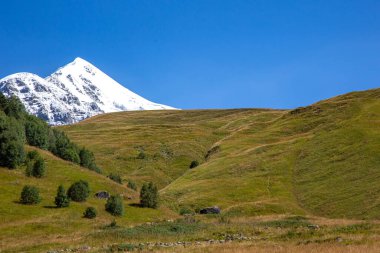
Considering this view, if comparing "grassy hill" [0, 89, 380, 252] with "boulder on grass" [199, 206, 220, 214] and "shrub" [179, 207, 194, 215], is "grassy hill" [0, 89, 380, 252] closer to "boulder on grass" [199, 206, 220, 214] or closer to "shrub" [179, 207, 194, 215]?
"shrub" [179, 207, 194, 215]

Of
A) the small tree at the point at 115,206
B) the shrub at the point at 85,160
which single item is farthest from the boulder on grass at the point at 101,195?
the shrub at the point at 85,160

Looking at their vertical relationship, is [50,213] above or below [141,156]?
below

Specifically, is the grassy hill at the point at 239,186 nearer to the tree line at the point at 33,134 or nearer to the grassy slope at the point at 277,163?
the grassy slope at the point at 277,163

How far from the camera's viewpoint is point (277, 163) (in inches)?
3967

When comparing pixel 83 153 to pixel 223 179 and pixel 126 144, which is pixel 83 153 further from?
pixel 126 144

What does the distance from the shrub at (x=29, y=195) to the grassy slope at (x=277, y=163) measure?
2571cm

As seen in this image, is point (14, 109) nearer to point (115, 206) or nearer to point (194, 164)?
point (115, 206)

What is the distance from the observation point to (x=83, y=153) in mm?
90312

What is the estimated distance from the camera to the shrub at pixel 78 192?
6309 centimetres

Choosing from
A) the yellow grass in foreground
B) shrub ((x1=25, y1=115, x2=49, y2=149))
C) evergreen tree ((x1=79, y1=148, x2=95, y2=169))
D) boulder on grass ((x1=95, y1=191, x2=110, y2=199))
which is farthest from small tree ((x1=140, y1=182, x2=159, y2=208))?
the yellow grass in foreground

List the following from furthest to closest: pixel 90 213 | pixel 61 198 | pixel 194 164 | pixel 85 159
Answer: pixel 194 164, pixel 85 159, pixel 61 198, pixel 90 213

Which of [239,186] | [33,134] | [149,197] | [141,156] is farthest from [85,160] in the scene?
[141,156]

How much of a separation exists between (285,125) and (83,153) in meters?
73.3

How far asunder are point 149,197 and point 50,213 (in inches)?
632
